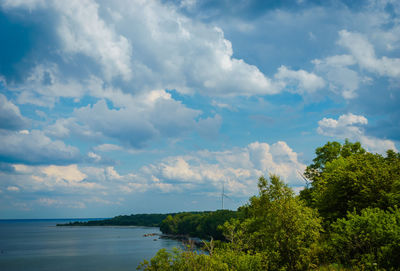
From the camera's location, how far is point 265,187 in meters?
46.7

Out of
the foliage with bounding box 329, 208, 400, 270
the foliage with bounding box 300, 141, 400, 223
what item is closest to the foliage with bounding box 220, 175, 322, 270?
the foliage with bounding box 329, 208, 400, 270

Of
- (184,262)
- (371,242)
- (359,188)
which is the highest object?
(359,188)

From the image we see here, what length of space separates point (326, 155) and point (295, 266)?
43.3m

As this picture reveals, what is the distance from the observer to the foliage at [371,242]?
2386 cm

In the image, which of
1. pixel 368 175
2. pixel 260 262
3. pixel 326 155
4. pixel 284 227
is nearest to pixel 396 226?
pixel 284 227

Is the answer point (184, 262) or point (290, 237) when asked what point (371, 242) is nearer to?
point (290, 237)

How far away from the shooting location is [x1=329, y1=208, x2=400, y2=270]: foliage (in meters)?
23.9

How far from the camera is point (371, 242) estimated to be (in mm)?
25500

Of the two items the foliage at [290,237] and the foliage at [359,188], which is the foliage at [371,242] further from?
the foliage at [359,188]

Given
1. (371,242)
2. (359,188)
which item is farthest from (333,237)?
(359,188)

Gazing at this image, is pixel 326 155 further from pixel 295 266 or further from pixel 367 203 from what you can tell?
pixel 295 266

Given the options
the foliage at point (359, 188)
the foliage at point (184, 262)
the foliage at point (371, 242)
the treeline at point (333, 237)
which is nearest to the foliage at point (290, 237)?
the treeline at point (333, 237)

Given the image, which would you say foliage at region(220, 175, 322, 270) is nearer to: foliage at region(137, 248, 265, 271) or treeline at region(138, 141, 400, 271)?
treeline at region(138, 141, 400, 271)

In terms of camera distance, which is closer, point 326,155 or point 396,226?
point 396,226
